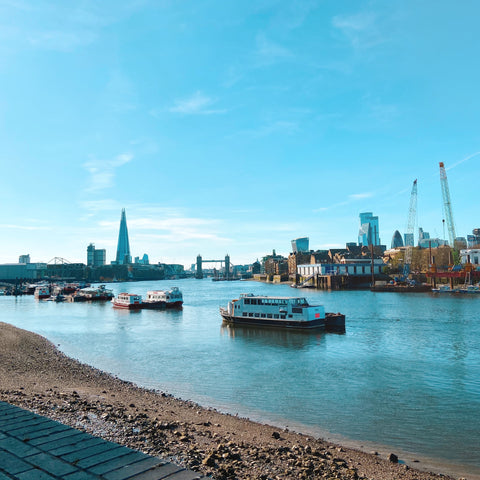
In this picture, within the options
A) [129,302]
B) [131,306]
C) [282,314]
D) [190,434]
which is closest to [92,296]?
[129,302]

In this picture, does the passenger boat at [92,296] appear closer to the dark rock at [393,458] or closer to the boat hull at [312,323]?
the boat hull at [312,323]

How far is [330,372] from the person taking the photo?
36.1m

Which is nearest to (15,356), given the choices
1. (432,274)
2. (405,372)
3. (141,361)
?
(141,361)

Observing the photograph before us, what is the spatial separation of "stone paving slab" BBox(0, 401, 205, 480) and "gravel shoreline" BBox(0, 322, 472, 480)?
7.50 metres

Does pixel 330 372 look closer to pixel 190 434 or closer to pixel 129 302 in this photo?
pixel 190 434

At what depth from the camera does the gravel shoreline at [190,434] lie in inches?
636

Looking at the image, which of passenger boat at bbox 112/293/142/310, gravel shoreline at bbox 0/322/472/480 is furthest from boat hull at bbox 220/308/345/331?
passenger boat at bbox 112/293/142/310

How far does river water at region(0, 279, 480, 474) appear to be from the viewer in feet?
75.8

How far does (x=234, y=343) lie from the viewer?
52.8 metres

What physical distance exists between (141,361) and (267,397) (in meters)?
18.5

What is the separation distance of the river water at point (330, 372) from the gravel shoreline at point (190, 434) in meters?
2.57

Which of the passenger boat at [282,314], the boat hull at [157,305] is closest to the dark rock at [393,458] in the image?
the passenger boat at [282,314]

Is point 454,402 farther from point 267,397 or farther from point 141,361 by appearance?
point 141,361

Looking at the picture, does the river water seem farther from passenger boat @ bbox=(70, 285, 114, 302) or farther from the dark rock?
passenger boat @ bbox=(70, 285, 114, 302)
